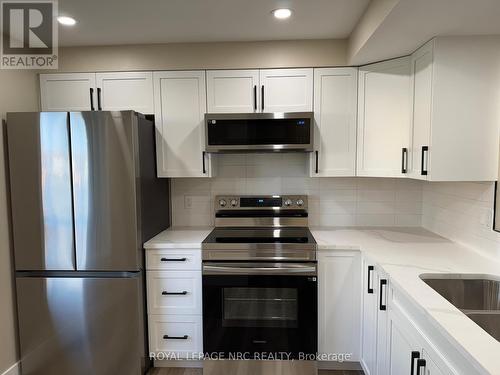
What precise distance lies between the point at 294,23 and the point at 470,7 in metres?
1.01

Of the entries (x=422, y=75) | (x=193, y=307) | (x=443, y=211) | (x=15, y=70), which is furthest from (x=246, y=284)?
(x=15, y=70)

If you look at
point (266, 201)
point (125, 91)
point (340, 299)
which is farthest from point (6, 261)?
point (340, 299)

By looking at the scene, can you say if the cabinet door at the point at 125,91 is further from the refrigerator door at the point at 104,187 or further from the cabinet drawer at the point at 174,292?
the cabinet drawer at the point at 174,292

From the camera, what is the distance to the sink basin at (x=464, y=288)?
161 cm

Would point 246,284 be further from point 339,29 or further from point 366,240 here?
point 339,29

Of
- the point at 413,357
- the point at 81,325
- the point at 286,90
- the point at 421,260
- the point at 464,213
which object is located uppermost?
the point at 286,90

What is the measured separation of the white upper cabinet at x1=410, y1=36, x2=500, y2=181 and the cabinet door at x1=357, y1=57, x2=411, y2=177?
1.16ft

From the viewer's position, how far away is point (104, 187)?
2102 millimetres

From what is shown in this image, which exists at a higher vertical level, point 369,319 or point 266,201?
point 266,201

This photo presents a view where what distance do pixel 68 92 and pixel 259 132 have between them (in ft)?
5.02

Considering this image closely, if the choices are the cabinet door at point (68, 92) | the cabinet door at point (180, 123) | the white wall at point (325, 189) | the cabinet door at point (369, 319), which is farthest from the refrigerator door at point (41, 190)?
the cabinet door at point (369, 319)

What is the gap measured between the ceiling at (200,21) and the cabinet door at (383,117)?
0.39 metres

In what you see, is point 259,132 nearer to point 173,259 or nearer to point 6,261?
point 173,259

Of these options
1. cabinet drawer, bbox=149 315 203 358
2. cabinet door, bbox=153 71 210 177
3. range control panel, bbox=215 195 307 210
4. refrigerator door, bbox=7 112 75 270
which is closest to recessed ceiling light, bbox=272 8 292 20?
cabinet door, bbox=153 71 210 177
